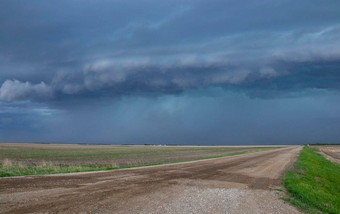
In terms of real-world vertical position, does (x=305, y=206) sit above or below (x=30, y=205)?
below

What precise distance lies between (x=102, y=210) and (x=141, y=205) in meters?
1.66

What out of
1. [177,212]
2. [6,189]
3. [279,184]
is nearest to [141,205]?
[177,212]

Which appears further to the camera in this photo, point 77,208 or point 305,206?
point 305,206

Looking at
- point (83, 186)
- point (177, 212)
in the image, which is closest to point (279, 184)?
point (177, 212)

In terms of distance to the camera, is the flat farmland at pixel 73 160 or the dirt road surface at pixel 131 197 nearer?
the dirt road surface at pixel 131 197

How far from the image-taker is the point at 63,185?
49.6 feet

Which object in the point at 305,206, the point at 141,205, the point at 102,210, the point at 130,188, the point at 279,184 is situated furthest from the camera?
the point at 279,184

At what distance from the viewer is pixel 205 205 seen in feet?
38.7

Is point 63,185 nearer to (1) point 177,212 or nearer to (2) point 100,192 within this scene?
(2) point 100,192

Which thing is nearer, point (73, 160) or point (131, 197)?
point (131, 197)

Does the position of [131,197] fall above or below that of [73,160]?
above

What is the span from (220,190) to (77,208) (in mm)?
8203

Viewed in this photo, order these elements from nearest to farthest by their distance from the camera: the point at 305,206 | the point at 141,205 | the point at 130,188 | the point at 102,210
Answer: the point at 102,210
the point at 141,205
the point at 305,206
the point at 130,188

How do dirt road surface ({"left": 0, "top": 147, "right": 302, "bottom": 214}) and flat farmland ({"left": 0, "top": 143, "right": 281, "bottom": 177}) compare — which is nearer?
dirt road surface ({"left": 0, "top": 147, "right": 302, "bottom": 214})
